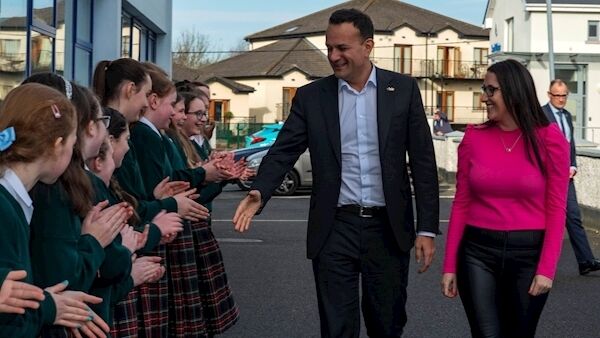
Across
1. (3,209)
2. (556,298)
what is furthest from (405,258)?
(556,298)

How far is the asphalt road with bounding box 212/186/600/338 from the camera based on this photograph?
28.7 feet

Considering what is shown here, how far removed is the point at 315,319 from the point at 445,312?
1174mm

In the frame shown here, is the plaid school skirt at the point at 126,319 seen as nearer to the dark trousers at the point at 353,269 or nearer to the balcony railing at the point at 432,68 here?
the dark trousers at the point at 353,269

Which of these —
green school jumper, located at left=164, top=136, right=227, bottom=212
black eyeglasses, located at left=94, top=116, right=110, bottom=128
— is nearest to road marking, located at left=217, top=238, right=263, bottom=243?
green school jumper, located at left=164, top=136, right=227, bottom=212

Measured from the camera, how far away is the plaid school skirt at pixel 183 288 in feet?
22.4

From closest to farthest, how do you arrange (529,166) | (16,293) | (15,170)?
(16,293), (15,170), (529,166)

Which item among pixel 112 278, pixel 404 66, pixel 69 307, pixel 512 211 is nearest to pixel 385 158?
pixel 512 211

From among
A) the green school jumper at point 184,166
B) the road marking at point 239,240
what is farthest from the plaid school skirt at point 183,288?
the road marking at point 239,240

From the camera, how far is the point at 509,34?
186 feet

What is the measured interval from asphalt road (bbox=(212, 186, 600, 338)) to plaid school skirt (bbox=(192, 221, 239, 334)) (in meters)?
1.32

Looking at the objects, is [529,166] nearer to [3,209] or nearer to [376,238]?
[376,238]

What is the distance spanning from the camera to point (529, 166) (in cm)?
564

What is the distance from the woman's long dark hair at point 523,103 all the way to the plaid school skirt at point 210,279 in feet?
7.66

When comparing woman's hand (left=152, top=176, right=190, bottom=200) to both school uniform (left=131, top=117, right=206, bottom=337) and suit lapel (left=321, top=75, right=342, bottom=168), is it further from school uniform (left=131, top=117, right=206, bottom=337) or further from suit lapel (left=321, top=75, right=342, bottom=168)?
suit lapel (left=321, top=75, right=342, bottom=168)
